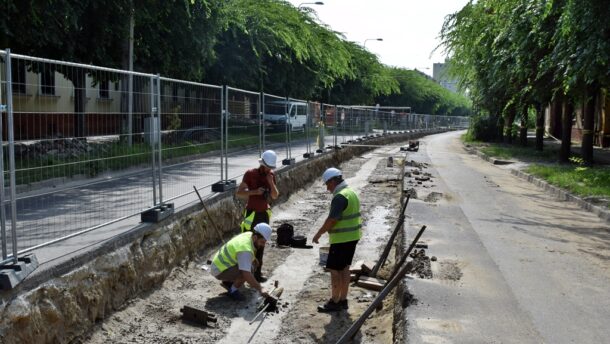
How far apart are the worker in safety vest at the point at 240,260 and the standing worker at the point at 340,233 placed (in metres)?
0.64

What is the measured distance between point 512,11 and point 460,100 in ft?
270

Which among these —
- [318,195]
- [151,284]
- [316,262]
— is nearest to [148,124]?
[151,284]

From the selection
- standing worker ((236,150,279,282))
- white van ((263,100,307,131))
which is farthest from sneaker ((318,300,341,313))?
white van ((263,100,307,131))

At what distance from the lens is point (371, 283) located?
7.77m

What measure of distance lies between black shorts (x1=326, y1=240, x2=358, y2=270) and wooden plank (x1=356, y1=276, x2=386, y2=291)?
2.92 ft

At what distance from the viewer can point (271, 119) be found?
14.0 metres

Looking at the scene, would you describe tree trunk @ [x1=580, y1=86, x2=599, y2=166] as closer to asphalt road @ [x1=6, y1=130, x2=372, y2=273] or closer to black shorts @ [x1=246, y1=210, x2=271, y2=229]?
A: black shorts @ [x1=246, y1=210, x2=271, y2=229]

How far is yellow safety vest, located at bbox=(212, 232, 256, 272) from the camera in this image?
6840mm

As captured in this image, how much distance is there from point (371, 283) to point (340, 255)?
1044 mm

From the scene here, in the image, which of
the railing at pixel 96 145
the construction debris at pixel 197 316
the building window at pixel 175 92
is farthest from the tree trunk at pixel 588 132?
the construction debris at pixel 197 316

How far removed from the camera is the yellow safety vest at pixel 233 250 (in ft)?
22.4

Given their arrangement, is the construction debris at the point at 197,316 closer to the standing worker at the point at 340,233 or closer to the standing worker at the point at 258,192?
the standing worker at the point at 340,233

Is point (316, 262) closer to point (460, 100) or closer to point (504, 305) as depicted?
point (504, 305)

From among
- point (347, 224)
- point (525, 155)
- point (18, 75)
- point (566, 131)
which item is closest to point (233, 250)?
point (347, 224)
